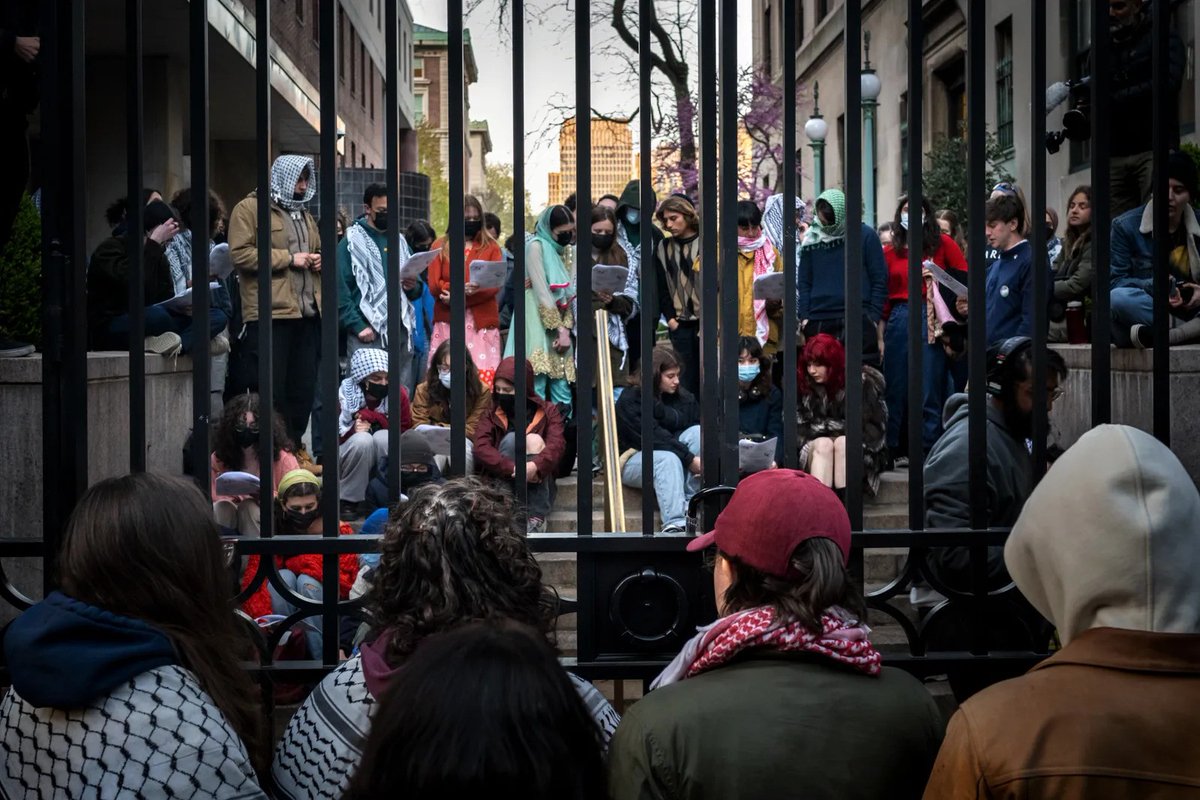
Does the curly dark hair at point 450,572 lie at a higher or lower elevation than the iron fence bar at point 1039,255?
lower

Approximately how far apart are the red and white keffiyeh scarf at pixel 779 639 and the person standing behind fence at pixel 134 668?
0.86 m

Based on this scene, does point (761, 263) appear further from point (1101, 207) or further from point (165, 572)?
point (165, 572)

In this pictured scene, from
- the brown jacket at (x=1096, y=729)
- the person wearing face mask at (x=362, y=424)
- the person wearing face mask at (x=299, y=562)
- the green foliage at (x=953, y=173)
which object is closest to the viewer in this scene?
the brown jacket at (x=1096, y=729)

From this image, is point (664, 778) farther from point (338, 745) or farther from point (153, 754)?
point (153, 754)

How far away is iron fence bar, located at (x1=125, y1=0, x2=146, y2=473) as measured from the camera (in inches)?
117

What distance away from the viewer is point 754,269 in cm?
991

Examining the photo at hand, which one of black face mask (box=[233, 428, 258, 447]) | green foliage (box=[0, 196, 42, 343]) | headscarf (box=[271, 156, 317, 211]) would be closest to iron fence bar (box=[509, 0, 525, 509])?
green foliage (box=[0, 196, 42, 343])

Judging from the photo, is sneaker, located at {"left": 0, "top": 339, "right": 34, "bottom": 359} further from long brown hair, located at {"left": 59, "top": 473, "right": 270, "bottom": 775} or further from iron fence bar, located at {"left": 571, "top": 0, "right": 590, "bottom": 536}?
iron fence bar, located at {"left": 571, "top": 0, "right": 590, "bottom": 536}

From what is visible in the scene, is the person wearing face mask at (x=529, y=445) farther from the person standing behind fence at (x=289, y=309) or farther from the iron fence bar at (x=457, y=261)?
the iron fence bar at (x=457, y=261)

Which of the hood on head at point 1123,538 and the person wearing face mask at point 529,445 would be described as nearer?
the hood on head at point 1123,538

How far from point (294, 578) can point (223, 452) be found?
185 centimetres

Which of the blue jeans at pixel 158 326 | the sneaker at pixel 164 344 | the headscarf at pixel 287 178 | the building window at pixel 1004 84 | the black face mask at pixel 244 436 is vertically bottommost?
the black face mask at pixel 244 436

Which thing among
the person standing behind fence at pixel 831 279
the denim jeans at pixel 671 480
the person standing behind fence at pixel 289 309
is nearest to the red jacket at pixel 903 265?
the person standing behind fence at pixel 831 279

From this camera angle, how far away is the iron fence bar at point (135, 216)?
2963 mm
